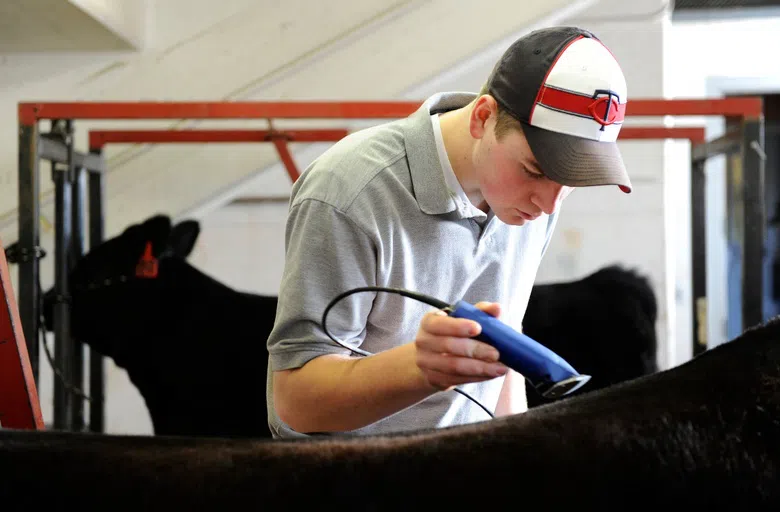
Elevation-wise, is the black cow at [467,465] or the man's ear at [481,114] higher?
the man's ear at [481,114]

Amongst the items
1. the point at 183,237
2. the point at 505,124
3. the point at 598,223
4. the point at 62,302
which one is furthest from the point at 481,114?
the point at 598,223

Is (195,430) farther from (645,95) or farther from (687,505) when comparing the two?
(645,95)

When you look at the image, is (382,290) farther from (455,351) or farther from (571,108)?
(571,108)

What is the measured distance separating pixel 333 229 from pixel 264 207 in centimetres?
287

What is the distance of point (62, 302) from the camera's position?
2143 millimetres

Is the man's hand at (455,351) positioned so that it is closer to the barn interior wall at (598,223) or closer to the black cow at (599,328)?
the black cow at (599,328)

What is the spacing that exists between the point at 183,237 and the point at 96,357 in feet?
1.48

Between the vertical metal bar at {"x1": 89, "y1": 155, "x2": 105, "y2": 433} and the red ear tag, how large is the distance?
6.3 inches

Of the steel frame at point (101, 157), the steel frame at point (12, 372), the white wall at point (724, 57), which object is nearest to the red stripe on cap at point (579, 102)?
the steel frame at point (12, 372)

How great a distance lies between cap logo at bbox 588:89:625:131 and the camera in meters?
0.93

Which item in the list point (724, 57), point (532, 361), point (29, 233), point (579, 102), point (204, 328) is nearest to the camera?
point (532, 361)

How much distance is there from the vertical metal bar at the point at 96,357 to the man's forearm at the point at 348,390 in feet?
5.27

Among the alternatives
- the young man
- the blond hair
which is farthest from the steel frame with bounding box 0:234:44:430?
the blond hair

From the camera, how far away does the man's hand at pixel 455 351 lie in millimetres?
732
